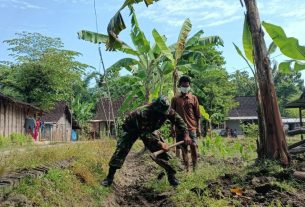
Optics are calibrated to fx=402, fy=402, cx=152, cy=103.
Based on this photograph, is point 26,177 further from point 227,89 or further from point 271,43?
point 227,89

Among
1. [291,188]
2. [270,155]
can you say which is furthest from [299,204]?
[270,155]

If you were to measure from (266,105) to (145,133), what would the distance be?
8.12 feet

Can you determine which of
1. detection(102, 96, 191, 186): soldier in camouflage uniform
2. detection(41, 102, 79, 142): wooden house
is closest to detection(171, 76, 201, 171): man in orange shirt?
detection(102, 96, 191, 186): soldier in camouflage uniform

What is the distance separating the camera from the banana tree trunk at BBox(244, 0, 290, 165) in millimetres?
7590

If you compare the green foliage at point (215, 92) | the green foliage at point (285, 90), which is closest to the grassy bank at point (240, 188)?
the green foliage at point (215, 92)

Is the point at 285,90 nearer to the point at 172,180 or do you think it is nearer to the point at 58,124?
the point at 58,124

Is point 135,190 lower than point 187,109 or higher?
lower

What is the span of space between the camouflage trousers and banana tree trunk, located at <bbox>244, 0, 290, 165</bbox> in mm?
2019

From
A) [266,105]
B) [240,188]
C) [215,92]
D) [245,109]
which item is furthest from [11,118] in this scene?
[245,109]

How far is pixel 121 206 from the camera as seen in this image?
6.62 metres

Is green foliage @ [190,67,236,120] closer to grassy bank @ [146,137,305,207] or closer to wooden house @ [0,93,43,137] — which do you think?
wooden house @ [0,93,43,137]

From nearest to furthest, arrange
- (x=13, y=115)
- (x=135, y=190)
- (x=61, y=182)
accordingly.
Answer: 1. (x=61, y=182)
2. (x=135, y=190)
3. (x=13, y=115)

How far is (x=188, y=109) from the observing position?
846 centimetres

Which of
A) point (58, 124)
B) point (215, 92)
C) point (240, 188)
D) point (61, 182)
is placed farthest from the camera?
point (58, 124)
